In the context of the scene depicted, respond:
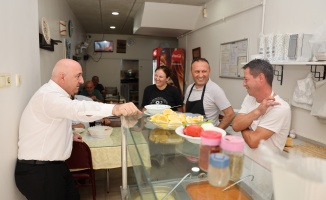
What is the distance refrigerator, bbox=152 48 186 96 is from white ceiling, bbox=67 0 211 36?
1.51 feet

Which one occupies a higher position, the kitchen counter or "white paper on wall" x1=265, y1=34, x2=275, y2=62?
"white paper on wall" x1=265, y1=34, x2=275, y2=62

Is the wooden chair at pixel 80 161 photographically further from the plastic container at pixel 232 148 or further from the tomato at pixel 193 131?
the plastic container at pixel 232 148

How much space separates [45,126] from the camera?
66.3 inches

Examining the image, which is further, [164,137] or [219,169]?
[164,137]

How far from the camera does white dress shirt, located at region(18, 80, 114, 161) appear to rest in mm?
1586

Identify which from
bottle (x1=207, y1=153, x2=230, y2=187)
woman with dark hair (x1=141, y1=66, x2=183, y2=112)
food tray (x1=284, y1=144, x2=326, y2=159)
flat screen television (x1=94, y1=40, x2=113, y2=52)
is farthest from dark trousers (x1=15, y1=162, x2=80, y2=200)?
flat screen television (x1=94, y1=40, x2=113, y2=52)

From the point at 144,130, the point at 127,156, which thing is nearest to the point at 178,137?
the point at 144,130

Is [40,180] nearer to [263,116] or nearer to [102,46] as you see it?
[263,116]

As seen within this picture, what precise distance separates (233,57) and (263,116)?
7.42 feet

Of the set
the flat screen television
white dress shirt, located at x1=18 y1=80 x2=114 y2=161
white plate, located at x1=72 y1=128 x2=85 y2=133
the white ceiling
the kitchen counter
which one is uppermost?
the white ceiling

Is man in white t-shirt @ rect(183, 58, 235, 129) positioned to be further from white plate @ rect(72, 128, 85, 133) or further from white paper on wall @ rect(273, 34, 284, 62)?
white plate @ rect(72, 128, 85, 133)

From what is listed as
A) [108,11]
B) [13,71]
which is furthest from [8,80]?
[108,11]

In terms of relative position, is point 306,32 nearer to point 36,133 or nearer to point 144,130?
point 144,130

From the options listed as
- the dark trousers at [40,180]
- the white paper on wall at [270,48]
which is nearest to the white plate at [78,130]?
the dark trousers at [40,180]
